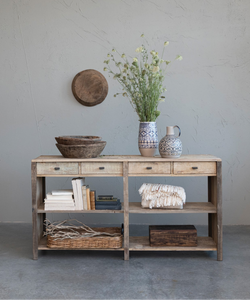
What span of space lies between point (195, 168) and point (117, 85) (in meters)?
1.71

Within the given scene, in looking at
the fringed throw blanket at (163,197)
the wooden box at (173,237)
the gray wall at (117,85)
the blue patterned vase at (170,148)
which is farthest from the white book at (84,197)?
the gray wall at (117,85)

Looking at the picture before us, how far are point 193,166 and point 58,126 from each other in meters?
1.98

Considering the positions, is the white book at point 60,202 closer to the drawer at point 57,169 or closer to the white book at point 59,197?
the white book at point 59,197

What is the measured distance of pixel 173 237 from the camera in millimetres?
2971

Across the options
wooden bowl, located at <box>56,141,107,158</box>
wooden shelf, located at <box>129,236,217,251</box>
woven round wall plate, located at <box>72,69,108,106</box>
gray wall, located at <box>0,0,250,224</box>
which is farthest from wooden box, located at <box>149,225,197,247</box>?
woven round wall plate, located at <box>72,69,108,106</box>

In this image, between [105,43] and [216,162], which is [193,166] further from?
[105,43]

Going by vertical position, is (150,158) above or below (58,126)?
below

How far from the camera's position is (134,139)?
4156mm

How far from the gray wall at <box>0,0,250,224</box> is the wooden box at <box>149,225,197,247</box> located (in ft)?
3.92

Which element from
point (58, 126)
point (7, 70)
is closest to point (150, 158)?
point (58, 126)

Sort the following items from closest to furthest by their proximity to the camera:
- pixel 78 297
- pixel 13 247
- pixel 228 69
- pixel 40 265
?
pixel 78 297 → pixel 40 265 → pixel 13 247 → pixel 228 69

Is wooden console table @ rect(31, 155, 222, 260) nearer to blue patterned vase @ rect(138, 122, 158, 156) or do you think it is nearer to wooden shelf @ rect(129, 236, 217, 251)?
wooden shelf @ rect(129, 236, 217, 251)

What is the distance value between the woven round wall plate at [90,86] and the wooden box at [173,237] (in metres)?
1.86

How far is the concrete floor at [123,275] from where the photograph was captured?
2316mm
